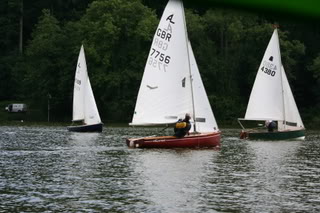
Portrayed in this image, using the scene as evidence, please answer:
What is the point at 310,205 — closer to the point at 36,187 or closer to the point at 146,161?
the point at 36,187

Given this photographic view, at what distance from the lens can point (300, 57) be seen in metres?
78.7

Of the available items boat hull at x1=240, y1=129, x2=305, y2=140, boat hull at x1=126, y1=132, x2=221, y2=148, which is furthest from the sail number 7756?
boat hull at x1=126, y1=132, x2=221, y2=148

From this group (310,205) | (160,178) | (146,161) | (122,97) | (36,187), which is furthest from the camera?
(122,97)

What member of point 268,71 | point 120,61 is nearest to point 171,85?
point 268,71

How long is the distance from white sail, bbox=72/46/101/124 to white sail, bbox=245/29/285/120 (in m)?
15.8

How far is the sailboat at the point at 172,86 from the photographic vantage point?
134 ft

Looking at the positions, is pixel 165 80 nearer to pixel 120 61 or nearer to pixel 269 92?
pixel 269 92

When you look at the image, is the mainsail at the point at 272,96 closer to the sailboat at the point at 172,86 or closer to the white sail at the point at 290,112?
the white sail at the point at 290,112

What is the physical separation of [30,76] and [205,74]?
69.4ft

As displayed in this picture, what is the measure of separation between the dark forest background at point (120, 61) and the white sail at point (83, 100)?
10.2m

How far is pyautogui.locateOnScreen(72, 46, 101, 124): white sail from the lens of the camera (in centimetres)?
6443

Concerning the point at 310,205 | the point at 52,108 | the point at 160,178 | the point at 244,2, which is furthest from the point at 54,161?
the point at 52,108

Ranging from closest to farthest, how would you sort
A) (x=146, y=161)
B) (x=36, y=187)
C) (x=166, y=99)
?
(x=36, y=187), (x=146, y=161), (x=166, y=99)

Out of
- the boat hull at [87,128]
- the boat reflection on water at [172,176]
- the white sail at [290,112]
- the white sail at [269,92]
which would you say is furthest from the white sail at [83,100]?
the boat reflection on water at [172,176]
